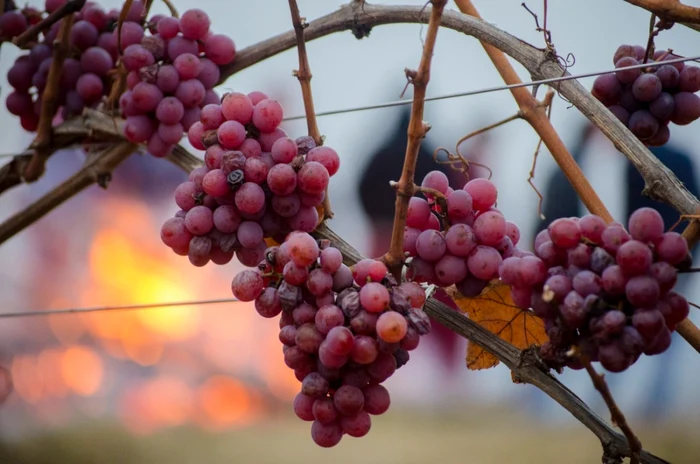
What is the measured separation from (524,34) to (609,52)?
130 mm

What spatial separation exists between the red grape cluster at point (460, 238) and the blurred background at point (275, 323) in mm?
371

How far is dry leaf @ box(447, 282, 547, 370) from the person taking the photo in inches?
24.2

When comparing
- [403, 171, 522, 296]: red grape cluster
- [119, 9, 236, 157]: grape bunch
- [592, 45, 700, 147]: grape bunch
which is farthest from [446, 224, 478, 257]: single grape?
[119, 9, 236, 157]: grape bunch

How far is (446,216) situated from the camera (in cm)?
53

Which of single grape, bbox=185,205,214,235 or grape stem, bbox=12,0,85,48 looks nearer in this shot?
single grape, bbox=185,205,214,235

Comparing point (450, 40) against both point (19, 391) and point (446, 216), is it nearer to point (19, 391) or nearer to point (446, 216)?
point (446, 216)

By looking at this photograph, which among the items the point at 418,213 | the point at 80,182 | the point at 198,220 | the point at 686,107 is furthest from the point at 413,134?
the point at 80,182

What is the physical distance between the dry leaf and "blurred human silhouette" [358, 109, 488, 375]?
39 cm

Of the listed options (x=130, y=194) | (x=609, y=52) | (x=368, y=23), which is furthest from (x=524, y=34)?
(x=130, y=194)

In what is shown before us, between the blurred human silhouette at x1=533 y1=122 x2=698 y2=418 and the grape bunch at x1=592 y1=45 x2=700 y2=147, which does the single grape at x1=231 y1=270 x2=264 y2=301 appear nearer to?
the grape bunch at x1=592 y1=45 x2=700 y2=147

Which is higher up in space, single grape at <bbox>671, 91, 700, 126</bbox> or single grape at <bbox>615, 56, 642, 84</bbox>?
single grape at <bbox>615, 56, 642, 84</bbox>

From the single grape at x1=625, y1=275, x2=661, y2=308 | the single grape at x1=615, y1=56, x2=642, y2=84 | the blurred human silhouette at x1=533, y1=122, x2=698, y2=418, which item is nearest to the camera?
the single grape at x1=625, y1=275, x2=661, y2=308

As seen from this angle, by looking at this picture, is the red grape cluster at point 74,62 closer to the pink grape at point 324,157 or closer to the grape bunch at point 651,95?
the pink grape at point 324,157

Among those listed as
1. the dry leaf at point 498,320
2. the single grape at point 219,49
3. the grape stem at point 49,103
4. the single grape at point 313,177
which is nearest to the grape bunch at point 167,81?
the single grape at point 219,49
